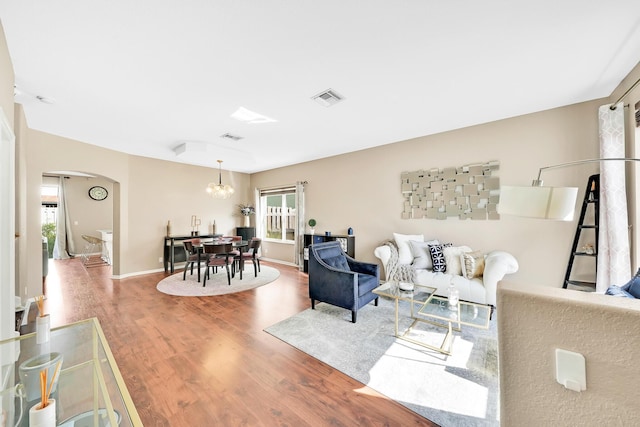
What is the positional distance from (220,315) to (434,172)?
3.96 meters

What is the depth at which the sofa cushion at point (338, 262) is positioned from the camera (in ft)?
11.4

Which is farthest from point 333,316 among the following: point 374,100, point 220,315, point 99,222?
point 99,222

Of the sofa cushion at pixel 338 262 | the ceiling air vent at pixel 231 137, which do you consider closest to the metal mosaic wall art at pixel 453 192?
the sofa cushion at pixel 338 262

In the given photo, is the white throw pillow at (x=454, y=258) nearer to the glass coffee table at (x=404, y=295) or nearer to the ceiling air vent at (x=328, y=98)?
the glass coffee table at (x=404, y=295)

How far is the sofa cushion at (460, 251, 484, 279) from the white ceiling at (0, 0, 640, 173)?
1977 mm

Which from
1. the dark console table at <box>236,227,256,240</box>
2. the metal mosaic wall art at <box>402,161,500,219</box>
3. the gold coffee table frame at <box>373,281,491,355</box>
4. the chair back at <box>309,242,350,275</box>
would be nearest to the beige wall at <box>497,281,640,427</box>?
the gold coffee table frame at <box>373,281,491,355</box>

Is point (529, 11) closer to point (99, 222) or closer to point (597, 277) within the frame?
point (597, 277)

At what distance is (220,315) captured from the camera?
3.18 metres

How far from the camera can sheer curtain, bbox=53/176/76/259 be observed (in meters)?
7.46

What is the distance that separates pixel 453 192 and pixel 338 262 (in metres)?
2.19

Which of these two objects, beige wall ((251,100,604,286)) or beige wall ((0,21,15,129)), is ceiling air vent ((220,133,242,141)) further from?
beige wall ((0,21,15,129))

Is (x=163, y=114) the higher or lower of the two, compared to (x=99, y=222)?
higher

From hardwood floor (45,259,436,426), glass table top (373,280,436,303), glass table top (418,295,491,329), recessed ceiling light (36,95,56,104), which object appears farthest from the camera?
recessed ceiling light (36,95,56,104)

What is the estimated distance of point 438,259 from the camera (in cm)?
363
